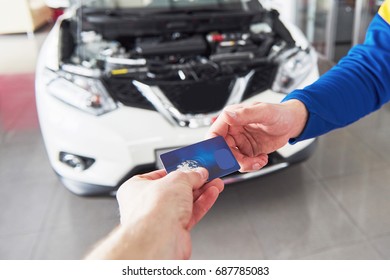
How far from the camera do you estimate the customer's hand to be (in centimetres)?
59

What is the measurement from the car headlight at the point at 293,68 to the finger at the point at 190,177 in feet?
3.26

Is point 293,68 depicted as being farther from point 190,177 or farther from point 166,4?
point 190,177

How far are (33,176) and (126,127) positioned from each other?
2.97 feet

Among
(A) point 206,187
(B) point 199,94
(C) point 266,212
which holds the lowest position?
(C) point 266,212

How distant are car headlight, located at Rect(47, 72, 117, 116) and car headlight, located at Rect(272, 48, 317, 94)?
0.76 metres

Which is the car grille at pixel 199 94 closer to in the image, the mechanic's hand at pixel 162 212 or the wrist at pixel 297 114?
the wrist at pixel 297 114

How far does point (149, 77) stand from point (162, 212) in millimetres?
1145

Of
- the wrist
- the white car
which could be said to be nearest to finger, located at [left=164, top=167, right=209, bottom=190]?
the wrist

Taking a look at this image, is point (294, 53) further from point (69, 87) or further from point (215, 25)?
point (69, 87)

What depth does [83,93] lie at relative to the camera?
1541mm

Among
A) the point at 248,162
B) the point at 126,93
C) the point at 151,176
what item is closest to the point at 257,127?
the point at 248,162

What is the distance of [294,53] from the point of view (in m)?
1.82

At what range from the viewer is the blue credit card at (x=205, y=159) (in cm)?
77

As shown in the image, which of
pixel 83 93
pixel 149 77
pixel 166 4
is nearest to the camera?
pixel 83 93
